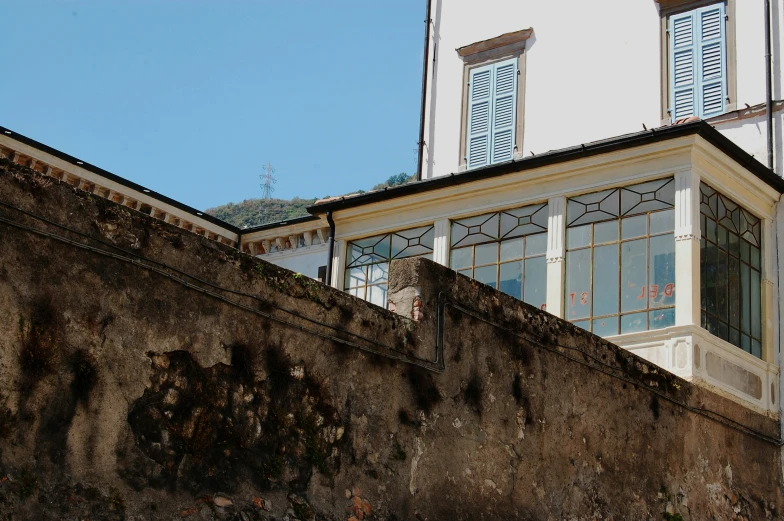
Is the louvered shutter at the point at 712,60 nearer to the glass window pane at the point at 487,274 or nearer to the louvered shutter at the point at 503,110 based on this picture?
the louvered shutter at the point at 503,110

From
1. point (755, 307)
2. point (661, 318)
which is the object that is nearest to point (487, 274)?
point (661, 318)

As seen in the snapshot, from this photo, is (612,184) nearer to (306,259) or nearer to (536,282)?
(536,282)

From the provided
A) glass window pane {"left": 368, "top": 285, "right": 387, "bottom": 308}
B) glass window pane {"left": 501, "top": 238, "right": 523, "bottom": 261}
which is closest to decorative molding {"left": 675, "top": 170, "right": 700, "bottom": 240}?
glass window pane {"left": 501, "top": 238, "right": 523, "bottom": 261}

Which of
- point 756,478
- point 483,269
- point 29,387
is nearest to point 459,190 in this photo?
point 483,269

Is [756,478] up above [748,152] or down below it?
below

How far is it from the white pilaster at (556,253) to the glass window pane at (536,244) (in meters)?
0.13

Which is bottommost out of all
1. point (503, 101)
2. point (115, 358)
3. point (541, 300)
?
point (115, 358)

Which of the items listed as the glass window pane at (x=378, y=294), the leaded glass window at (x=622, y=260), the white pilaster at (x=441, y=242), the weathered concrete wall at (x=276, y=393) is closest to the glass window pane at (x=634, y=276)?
the leaded glass window at (x=622, y=260)

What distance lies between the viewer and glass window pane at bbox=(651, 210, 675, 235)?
14.5 m

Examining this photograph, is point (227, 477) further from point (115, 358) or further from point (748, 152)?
point (748, 152)

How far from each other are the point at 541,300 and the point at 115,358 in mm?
8706

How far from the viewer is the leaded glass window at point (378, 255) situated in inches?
660

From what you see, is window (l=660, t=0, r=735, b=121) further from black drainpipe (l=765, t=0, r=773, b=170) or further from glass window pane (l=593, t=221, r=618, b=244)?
glass window pane (l=593, t=221, r=618, b=244)

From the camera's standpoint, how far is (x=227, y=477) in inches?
308
